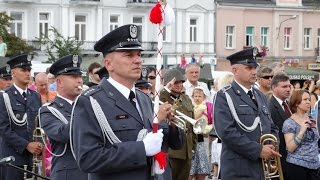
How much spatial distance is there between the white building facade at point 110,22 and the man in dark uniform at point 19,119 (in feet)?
112

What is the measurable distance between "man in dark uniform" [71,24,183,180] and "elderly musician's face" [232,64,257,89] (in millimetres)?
2943

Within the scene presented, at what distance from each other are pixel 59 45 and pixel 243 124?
32.7 meters

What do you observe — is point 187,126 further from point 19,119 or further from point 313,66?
point 313,66

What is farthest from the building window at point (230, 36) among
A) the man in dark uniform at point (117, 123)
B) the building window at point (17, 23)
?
the man in dark uniform at point (117, 123)

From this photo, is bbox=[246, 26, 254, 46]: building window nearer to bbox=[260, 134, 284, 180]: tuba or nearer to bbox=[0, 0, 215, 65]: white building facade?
bbox=[0, 0, 215, 65]: white building facade

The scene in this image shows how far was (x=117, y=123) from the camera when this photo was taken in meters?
5.86

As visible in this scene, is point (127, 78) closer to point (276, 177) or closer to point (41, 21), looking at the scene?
point (276, 177)

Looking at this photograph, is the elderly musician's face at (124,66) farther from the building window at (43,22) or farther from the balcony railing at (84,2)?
the balcony railing at (84,2)

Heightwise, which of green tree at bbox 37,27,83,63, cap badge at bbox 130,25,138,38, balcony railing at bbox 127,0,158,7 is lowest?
cap badge at bbox 130,25,138,38

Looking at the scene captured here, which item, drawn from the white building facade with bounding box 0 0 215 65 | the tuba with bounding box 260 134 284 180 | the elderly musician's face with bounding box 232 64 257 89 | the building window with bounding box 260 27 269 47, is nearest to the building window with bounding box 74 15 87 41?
the white building facade with bounding box 0 0 215 65

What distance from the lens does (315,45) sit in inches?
2264

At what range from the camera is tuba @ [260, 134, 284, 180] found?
851 centimetres

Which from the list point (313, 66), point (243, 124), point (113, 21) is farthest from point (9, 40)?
point (243, 124)

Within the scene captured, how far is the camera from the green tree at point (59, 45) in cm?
3994
